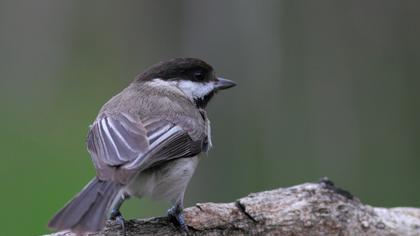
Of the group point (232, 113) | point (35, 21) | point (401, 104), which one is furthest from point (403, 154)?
point (35, 21)

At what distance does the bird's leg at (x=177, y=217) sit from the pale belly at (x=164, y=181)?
0.32ft

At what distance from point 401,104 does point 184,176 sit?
4.97m

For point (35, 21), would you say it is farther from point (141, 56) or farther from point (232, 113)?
point (232, 113)

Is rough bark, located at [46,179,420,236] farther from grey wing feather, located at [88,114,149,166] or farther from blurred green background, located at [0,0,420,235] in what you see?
blurred green background, located at [0,0,420,235]

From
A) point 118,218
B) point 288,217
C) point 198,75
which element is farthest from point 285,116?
point 118,218

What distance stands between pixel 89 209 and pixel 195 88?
158 cm

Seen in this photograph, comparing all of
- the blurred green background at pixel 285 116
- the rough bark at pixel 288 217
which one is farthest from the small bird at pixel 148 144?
the blurred green background at pixel 285 116

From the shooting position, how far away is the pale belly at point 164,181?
3607 millimetres

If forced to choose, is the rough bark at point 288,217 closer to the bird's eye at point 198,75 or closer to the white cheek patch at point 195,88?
the white cheek patch at point 195,88

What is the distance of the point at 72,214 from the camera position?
9.75 feet

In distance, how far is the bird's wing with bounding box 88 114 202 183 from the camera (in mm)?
3314

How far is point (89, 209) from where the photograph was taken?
303cm

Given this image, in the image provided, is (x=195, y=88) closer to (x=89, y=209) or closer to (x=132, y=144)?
(x=132, y=144)

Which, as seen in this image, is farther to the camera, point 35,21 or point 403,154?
point 35,21
